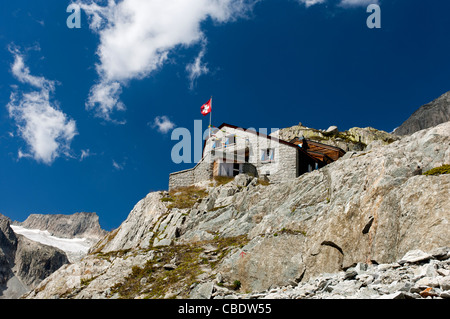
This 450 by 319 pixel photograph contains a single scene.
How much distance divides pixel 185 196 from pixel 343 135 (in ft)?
178

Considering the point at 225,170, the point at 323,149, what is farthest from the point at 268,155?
the point at 323,149

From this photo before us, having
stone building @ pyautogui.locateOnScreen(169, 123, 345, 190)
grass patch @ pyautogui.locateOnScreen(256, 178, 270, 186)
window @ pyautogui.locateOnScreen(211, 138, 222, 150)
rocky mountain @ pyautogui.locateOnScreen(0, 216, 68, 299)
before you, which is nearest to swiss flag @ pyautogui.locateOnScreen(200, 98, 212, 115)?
window @ pyautogui.locateOnScreen(211, 138, 222, 150)

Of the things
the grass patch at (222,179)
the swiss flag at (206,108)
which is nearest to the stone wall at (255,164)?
the grass patch at (222,179)

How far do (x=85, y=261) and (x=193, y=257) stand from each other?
1253cm

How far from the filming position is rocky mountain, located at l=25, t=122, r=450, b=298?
14039mm

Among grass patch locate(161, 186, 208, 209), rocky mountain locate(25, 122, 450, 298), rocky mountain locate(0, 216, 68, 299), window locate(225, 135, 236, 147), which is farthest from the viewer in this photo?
rocky mountain locate(0, 216, 68, 299)

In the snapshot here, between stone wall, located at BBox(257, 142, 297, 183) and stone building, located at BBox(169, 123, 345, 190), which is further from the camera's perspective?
stone building, located at BBox(169, 123, 345, 190)

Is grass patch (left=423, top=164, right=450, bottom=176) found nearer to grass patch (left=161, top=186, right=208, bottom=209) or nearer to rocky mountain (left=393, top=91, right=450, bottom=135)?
grass patch (left=161, top=186, right=208, bottom=209)

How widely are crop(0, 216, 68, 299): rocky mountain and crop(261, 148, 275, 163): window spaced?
14050 cm

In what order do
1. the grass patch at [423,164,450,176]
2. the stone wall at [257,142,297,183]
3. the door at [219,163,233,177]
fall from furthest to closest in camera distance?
the door at [219,163,233,177] → the stone wall at [257,142,297,183] → the grass patch at [423,164,450,176]

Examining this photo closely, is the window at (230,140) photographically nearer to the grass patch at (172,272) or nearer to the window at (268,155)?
the window at (268,155)

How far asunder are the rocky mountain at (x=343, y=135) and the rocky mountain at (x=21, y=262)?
132638 millimetres

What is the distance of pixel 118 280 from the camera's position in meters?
25.5
